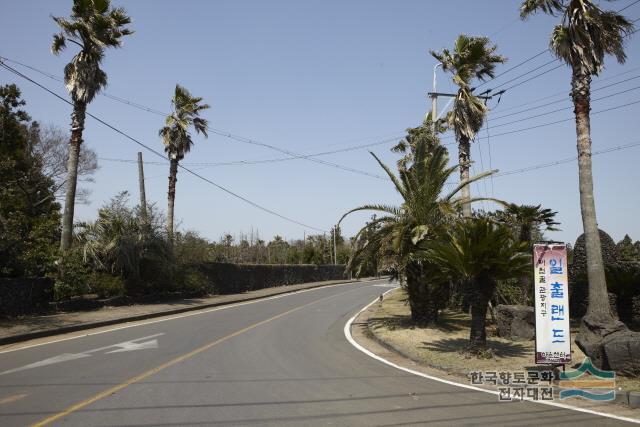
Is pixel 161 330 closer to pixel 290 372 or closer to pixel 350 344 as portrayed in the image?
pixel 350 344

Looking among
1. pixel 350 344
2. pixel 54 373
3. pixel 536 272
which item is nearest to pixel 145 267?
pixel 350 344

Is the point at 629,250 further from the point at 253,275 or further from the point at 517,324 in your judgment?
the point at 253,275

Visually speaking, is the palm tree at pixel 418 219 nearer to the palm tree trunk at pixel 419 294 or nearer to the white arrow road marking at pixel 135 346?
the palm tree trunk at pixel 419 294

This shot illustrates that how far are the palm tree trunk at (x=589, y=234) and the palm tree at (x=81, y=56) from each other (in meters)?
18.3

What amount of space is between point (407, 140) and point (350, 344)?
78.1 ft

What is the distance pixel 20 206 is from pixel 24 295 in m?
5.55

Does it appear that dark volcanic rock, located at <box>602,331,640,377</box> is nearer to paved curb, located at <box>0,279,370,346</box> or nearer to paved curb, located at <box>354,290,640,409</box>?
paved curb, located at <box>354,290,640,409</box>

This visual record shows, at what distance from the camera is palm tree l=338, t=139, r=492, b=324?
15875mm

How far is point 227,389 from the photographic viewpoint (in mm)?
8641

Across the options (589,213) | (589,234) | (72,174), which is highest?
(72,174)

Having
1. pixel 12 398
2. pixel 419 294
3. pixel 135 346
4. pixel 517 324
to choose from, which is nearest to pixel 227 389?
pixel 12 398

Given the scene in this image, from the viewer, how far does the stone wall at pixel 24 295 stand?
17.1 meters

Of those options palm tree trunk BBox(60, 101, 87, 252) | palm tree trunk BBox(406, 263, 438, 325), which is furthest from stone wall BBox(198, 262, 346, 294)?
palm tree trunk BBox(60, 101, 87, 252)

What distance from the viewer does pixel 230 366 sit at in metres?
10.7
